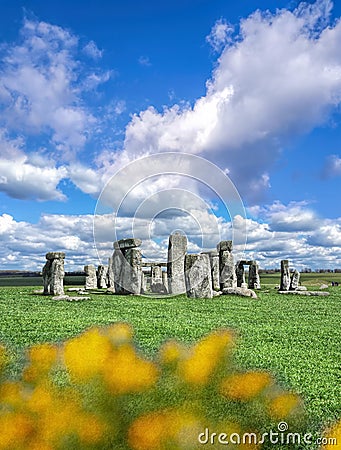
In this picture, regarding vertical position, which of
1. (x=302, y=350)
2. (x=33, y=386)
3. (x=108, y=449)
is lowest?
(x=302, y=350)

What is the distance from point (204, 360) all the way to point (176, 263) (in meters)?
18.2

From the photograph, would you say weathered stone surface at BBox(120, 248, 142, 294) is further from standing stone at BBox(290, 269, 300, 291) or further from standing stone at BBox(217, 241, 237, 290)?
standing stone at BBox(290, 269, 300, 291)

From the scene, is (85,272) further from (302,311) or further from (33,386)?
(33,386)

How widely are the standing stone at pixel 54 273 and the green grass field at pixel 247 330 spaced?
145 inches

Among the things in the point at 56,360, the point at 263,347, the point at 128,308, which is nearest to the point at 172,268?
the point at 128,308

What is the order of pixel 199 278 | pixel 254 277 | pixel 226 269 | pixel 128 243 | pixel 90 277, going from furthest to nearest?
pixel 90 277 → pixel 254 277 → pixel 226 269 → pixel 128 243 → pixel 199 278

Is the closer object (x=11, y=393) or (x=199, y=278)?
(x=11, y=393)

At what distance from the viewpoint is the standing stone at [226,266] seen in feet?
68.0

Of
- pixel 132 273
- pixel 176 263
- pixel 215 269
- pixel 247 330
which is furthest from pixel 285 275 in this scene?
pixel 247 330

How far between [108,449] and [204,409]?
0.41 meters

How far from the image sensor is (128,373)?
1.79m

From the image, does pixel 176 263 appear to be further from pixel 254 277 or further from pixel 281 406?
pixel 281 406

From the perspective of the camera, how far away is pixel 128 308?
12312mm

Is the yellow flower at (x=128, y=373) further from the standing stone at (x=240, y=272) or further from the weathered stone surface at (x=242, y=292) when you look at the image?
the standing stone at (x=240, y=272)
